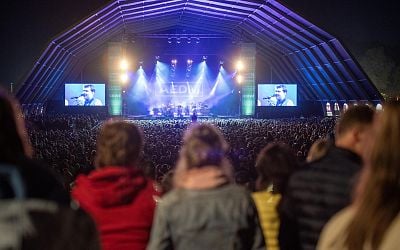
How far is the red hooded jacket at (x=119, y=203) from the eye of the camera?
354cm

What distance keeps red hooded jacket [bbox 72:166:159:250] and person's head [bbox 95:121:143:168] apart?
0.06 metres

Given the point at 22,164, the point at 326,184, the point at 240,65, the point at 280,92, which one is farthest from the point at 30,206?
the point at 280,92

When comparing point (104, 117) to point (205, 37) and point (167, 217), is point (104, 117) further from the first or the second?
point (167, 217)

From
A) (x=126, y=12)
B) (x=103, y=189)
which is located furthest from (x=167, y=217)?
(x=126, y=12)

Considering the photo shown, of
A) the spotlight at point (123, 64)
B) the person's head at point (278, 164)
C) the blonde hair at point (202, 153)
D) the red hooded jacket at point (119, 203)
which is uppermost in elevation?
the spotlight at point (123, 64)

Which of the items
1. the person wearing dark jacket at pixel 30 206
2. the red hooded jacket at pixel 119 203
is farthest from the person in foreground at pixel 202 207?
the person wearing dark jacket at pixel 30 206

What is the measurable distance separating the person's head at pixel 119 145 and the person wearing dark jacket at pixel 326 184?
900mm

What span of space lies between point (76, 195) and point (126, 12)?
28628 millimetres

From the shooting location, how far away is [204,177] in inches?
128

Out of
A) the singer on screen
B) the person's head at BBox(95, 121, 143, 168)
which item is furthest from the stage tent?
the person's head at BBox(95, 121, 143, 168)

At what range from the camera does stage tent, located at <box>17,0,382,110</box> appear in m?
29.9

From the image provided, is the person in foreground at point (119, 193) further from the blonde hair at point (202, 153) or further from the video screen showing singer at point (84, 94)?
the video screen showing singer at point (84, 94)

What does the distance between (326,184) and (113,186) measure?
1.16 meters

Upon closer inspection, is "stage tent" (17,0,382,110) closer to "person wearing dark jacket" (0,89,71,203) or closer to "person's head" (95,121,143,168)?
"person's head" (95,121,143,168)
